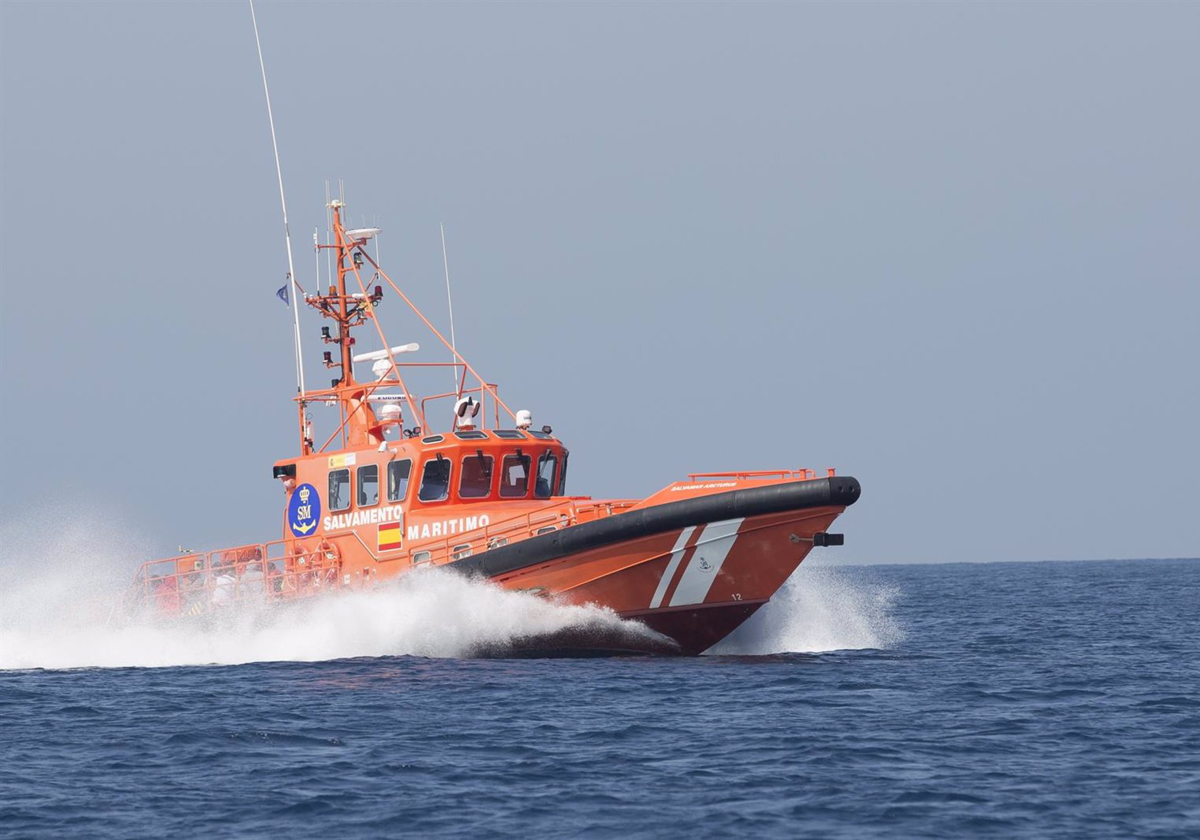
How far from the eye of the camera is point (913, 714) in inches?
617

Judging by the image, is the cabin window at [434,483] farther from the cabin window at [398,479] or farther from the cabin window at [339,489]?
the cabin window at [339,489]

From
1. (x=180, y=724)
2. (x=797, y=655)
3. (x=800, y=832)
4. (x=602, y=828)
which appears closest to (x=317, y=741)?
(x=180, y=724)

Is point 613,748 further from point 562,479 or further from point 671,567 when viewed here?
point 562,479

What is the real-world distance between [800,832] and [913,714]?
16.8 ft

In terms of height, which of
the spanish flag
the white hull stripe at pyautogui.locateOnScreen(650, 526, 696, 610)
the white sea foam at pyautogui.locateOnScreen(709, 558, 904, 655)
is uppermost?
the spanish flag

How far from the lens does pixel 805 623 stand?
2212 centimetres

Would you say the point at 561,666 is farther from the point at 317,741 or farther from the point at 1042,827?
the point at 1042,827

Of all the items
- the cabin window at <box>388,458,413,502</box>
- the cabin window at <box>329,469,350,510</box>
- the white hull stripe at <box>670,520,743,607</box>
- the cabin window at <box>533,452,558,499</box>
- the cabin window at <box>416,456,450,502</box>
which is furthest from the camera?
the cabin window at <box>329,469,350,510</box>

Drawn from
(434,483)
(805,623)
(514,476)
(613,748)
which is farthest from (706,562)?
(613,748)

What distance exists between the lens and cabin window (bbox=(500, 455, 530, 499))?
72.5 ft

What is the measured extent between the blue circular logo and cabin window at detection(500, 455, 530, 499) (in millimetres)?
3133

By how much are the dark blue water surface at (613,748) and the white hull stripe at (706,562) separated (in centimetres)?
94

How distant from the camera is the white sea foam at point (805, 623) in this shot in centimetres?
2103

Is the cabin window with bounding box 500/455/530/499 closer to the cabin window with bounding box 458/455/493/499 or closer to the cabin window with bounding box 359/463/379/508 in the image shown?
the cabin window with bounding box 458/455/493/499
